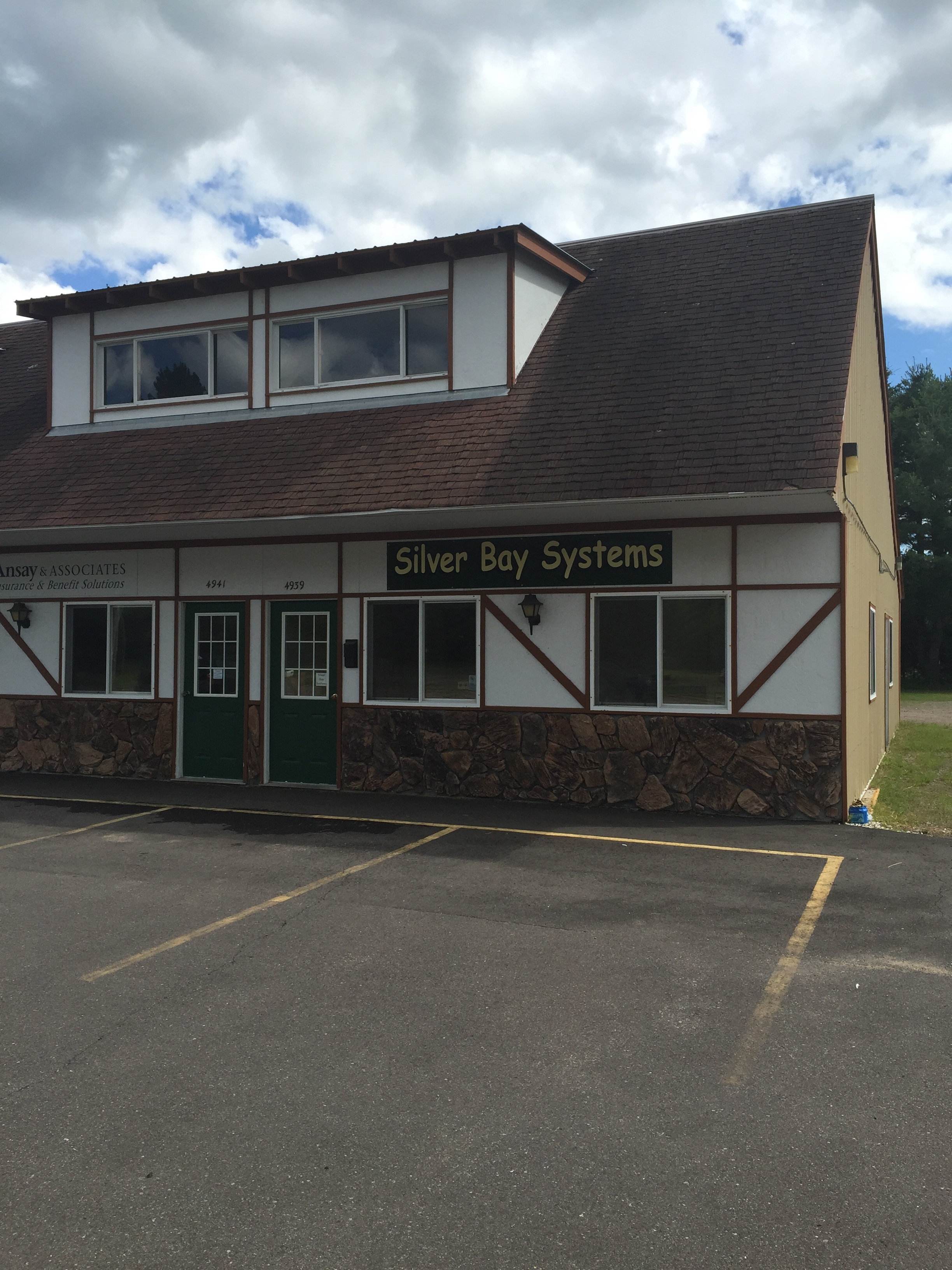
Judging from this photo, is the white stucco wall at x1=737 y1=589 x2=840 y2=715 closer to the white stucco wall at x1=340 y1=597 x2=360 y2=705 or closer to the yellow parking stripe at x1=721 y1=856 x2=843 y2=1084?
the yellow parking stripe at x1=721 y1=856 x2=843 y2=1084

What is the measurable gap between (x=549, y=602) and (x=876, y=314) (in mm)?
8580

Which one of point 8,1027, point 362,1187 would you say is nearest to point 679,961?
point 362,1187

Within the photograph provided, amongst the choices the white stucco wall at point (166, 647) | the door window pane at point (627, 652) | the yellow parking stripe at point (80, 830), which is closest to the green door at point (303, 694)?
the white stucco wall at point (166, 647)

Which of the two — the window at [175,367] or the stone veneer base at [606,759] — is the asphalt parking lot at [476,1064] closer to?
the stone veneer base at [606,759]

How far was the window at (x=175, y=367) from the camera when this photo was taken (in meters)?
14.1

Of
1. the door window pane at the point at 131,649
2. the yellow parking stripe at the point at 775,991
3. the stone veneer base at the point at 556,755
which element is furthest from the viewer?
the door window pane at the point at 131,649

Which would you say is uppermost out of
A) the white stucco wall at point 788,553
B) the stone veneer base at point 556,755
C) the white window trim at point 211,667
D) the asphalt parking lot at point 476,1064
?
the white stucco wall at point 788,553

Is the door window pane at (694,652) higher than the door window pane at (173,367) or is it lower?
lower

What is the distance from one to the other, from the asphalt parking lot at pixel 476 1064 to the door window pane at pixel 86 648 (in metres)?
5.75

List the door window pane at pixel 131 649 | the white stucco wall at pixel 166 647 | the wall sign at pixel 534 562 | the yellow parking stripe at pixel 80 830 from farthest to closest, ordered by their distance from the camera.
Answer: the door window pane at pixel 131 649
the white stucco wall at pixel 166 647
the wall sign at pixel 534 562
the yellow parking stripe at pixel 80 830

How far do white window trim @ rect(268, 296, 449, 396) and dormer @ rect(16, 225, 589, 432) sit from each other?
2cm

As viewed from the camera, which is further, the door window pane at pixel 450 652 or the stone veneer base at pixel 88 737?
the stone veneer base at pixel 88 737

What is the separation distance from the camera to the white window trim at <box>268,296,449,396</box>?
13.1 metres

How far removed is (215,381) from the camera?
14.2m
